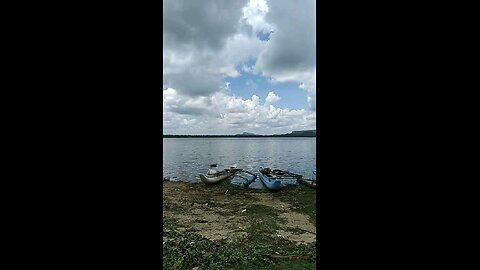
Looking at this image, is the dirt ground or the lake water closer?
the dirt ground

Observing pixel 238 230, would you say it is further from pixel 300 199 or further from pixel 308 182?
pixel 308 182

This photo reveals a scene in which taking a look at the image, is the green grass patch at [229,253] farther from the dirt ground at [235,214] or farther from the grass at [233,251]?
the dirt ground at [235,214]

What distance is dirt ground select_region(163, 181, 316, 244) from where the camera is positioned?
684cm

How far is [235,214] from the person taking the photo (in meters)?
8.98

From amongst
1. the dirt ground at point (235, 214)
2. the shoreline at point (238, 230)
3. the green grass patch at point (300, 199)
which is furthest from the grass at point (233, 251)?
the green grass patch at point (300, 199)

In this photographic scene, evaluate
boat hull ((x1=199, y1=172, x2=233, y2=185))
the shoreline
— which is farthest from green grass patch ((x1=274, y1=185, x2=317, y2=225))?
boat hull ((x1=199, y1=172, x2=233, y2=185))

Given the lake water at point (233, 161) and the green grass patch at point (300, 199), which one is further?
the lake water at point (233, 161)

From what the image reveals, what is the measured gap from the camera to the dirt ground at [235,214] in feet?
22.5

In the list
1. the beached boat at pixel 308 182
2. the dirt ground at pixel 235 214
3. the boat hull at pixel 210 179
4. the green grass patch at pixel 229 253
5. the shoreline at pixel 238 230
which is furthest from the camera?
the boat hull at pixel 210 179

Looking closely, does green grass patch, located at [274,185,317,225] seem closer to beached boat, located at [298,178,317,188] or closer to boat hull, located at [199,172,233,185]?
beached boat, located at [298,178,317,188]

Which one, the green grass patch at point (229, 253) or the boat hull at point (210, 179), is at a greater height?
the green grass patch at point (229, 253)
